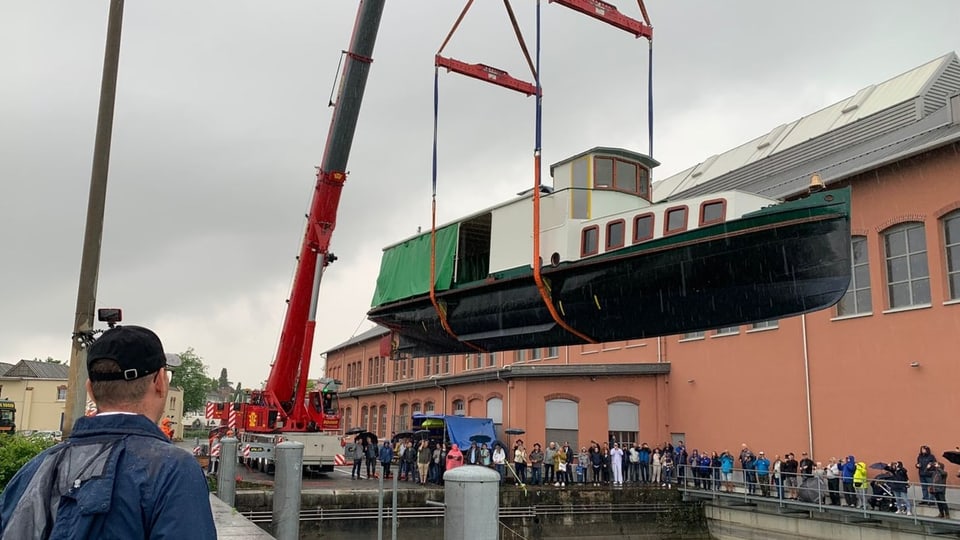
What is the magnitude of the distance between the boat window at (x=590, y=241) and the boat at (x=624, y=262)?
0.02 m

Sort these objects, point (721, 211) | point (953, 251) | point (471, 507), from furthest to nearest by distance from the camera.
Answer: point (953, 251)
point (721, 211)
point (471, 507)

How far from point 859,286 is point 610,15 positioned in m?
13.4

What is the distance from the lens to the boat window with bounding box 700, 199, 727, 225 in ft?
32.6

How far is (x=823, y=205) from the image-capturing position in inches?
364

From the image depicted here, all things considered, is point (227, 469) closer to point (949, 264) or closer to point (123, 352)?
point (123, 352)

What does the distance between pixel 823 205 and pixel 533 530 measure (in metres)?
14.7

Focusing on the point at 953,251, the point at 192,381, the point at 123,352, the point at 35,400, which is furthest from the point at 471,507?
the point at 192,381

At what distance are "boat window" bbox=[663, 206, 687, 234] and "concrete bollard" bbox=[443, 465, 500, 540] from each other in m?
6.72

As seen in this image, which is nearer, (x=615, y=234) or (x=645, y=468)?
(x=615, y=234)

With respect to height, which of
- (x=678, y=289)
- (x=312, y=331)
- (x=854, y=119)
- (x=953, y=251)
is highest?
(x=854, y=119)

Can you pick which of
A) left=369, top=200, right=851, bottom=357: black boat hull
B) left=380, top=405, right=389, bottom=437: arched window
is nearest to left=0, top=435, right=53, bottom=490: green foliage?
left=369, top=200, right=851, bottom=357: black boat hull

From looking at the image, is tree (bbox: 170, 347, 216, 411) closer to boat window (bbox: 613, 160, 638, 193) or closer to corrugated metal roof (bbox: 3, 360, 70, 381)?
corrugated metal roof (bbox: 3, 360, 70, 381)

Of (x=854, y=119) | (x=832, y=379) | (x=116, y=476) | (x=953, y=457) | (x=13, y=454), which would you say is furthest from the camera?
(x=854, y=119)

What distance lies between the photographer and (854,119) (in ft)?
88.1
